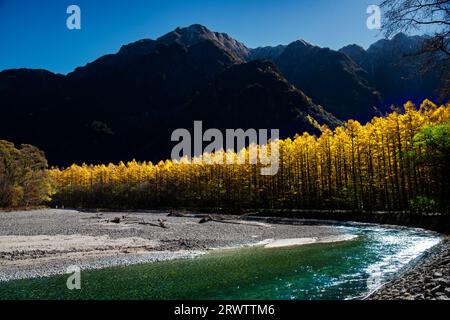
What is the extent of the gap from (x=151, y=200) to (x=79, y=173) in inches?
2171

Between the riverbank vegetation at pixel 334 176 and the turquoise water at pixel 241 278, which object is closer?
the turquoise water at pixel 241 278

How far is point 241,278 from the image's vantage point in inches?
677

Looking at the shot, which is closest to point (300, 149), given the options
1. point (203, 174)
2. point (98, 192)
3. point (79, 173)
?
point (203, 174)

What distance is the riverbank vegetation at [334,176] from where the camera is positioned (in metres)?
41.5

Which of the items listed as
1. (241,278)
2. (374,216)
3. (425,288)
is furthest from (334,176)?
(425,288)

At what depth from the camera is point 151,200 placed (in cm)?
11175

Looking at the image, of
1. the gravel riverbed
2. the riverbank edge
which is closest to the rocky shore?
the gravel riverbed

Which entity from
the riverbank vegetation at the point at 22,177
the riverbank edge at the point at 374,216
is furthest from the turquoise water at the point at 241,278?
the riverbank vegetation at the point at 22,177

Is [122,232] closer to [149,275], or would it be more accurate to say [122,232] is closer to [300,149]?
[149,275]

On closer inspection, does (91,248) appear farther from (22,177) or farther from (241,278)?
(22,177)

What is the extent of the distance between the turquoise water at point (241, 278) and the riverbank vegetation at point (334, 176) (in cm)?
1298

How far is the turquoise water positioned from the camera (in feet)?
47.0

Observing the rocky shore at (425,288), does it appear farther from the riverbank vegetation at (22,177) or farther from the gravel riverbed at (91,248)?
the riverbank vegetation at (22,177)
